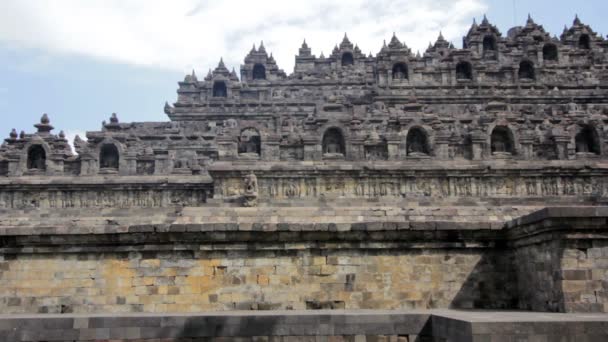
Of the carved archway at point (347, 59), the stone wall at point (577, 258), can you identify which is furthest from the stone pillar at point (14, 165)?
the carved archway at point (347, 59)

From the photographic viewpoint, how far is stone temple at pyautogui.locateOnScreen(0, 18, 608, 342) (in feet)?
29.8

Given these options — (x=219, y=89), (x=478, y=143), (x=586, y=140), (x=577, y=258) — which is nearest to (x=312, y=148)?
(x=478, y=143)

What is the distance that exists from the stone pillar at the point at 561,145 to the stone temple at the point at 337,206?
0.07m

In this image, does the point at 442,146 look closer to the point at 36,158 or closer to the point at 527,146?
the point at 527,146

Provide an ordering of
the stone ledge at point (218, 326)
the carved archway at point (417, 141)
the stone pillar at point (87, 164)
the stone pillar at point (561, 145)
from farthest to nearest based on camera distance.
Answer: the stone pillar at point (87, 164)
the carved archway at point (417, 141)
the stone pillar at point (561, 145)
the stone ledge at point (218, 326)

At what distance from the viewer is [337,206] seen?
2234cm

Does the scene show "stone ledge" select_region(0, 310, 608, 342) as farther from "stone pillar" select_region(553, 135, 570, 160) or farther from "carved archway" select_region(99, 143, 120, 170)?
"carved archway" select_region(99, 143, 120, 170)

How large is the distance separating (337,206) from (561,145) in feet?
34.5

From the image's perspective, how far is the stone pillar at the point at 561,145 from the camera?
2491 cm

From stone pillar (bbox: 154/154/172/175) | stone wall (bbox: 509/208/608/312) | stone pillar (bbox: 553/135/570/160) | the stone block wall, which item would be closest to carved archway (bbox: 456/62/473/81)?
stone pillar (bbox: 553/135/570/160)

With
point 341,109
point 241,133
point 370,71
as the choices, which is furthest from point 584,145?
point 370,71

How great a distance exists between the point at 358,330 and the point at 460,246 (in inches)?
137

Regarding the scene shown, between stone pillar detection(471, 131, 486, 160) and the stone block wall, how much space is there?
14049 mm

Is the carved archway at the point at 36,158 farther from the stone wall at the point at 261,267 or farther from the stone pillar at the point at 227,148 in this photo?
the stone wall at the point at 261,267
